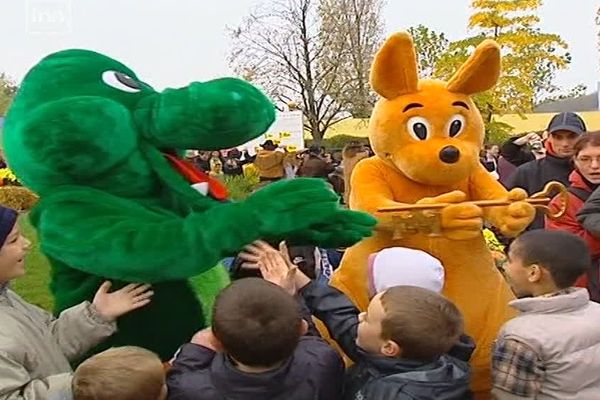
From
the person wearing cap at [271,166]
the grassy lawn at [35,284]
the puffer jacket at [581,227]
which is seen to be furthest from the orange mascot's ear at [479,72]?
the person wearing cap at [271,166]

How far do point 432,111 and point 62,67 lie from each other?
56.6 inches

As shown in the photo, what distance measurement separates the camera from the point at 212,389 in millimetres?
1941

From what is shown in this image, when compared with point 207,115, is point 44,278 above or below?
below

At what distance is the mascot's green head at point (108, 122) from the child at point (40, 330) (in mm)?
217

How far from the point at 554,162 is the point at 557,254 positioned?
7.99 feet

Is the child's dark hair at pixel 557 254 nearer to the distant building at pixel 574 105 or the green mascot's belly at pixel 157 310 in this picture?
the green mascot's belly at pixel 157 310

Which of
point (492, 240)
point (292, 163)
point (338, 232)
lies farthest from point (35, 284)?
point (292, 163)

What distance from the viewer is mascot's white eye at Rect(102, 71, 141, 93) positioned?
2496mm

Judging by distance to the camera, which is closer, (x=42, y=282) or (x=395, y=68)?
(x=395, y=68)

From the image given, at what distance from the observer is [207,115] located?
7.59 ft

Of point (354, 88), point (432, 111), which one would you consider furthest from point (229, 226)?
point (354, 88)

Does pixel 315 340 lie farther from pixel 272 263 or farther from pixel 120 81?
pixel 120 81

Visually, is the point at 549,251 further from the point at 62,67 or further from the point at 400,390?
the point at 62,67

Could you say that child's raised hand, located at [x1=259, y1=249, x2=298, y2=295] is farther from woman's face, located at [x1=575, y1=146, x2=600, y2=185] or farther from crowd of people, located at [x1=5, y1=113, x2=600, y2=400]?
woman's face, located at [x1=575, y1=146, x2=600, y2=185]
